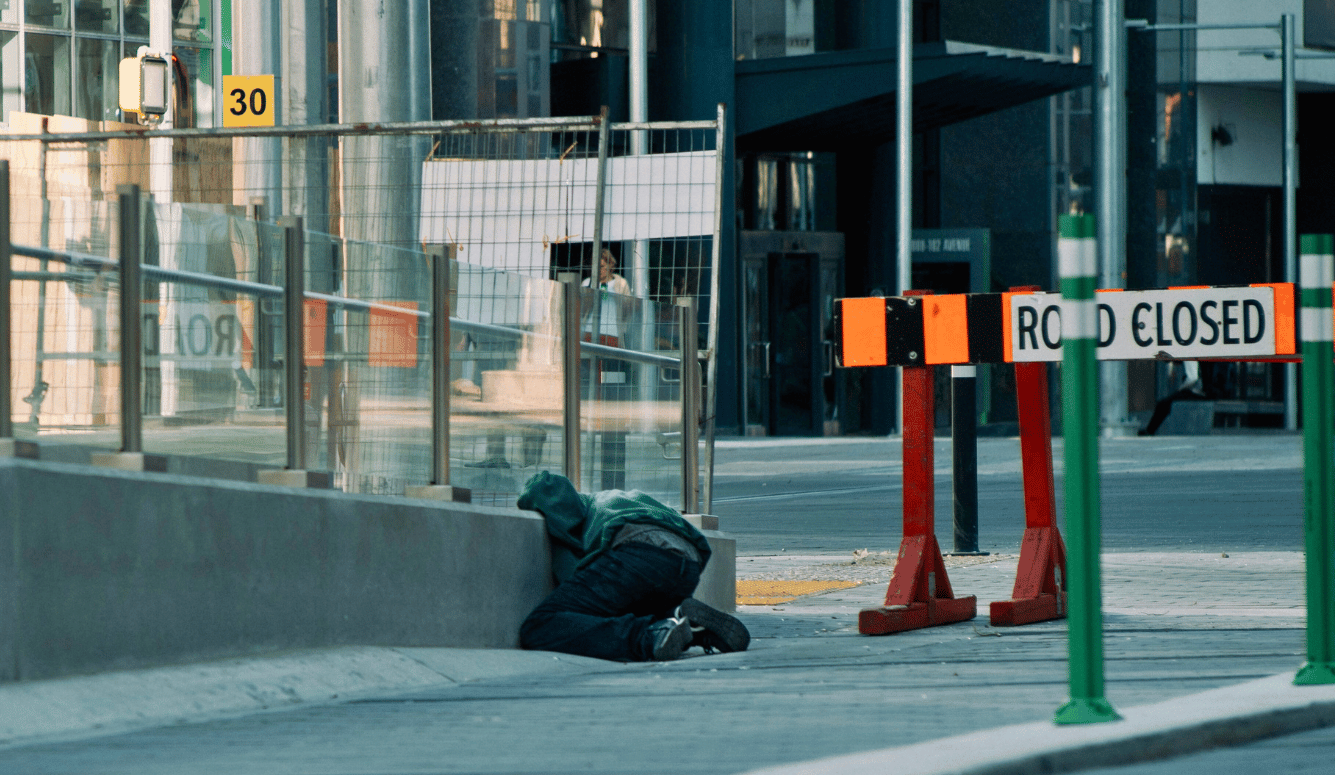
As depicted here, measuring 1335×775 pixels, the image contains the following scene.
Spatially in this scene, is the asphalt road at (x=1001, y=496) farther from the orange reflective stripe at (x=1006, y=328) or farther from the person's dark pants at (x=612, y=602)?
the person's dark pants at (x=612, y=602)

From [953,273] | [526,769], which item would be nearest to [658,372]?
[526,769]

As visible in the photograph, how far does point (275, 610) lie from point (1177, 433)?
28575 millimetres

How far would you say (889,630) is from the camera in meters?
8.47

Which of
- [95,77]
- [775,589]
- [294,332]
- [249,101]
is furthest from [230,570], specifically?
[95,77]

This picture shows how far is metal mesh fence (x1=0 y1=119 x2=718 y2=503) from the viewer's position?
249 inches

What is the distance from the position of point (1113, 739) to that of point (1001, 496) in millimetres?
13217

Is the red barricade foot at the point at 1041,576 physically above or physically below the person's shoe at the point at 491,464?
below

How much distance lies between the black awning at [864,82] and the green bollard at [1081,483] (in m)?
23.0

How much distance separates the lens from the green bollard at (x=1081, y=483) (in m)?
5.05

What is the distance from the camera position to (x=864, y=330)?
8.59 m

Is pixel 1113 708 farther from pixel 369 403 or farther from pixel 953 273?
pixel 953 273

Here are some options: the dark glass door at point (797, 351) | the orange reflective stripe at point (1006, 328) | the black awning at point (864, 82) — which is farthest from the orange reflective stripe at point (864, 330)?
the dark glass door at point (797, 351)

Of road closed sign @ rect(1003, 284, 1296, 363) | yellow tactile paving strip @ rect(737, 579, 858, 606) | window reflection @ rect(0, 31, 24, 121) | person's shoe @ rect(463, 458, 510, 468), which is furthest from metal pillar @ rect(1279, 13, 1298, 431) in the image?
person's shoe @ rect(463, 458, 510, 468)

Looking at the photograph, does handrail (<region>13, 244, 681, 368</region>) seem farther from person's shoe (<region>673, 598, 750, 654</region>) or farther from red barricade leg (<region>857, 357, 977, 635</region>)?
red barricade leg (<region>857, 357, 977, 635</region>)
